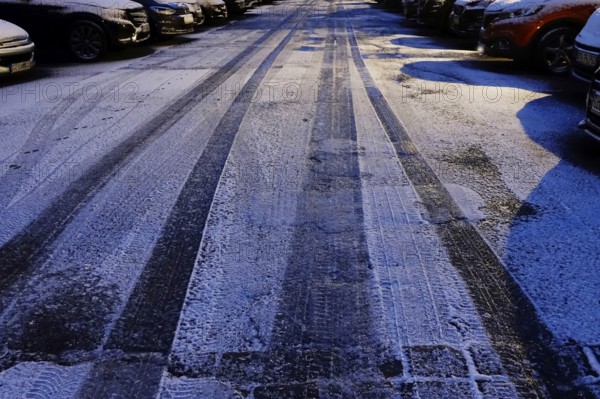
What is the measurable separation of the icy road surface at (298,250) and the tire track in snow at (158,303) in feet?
0.04

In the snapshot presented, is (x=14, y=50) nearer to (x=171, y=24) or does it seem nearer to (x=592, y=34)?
(x=171, y=24)

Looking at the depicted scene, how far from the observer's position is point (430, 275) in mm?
2742

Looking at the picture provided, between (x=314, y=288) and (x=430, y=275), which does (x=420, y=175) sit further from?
(x=314, y=288)

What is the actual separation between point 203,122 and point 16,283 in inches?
127

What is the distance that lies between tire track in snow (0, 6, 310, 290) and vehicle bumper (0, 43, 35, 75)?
3002 millimetres

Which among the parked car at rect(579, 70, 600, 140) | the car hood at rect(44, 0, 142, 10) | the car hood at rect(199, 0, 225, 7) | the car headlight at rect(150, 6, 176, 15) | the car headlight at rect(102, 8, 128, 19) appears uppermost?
the car hood at rect(199, 0, 225, 7)

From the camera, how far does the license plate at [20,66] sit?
25.7ft

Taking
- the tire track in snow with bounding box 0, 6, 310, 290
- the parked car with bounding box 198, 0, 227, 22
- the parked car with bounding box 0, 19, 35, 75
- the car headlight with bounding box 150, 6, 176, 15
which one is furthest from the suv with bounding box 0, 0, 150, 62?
the parked car with bounding box 198, 0, 227, 22

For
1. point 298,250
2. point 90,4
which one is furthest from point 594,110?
point 90,4

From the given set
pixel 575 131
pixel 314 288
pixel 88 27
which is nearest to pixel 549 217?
pixel 314 288

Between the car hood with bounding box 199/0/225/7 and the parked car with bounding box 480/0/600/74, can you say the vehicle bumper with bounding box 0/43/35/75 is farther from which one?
the car hood with bounding box 199/0/225/7

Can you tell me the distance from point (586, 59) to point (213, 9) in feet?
42.5

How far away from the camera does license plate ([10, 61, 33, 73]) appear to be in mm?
7844

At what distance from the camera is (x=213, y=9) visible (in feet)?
54.7
